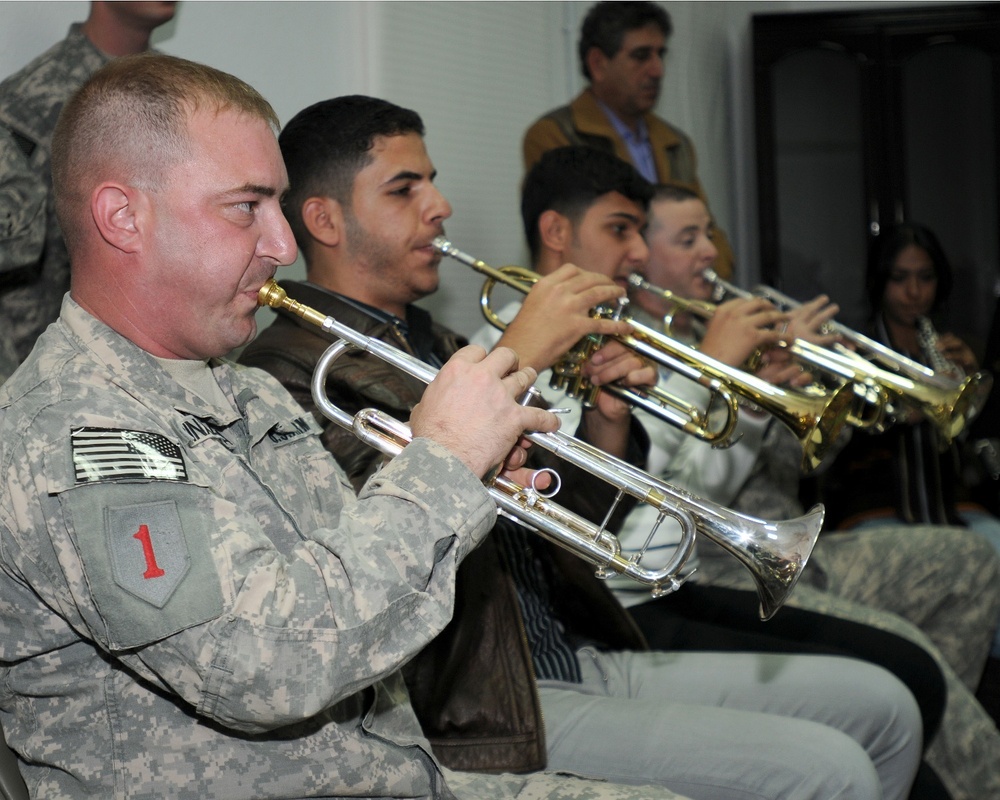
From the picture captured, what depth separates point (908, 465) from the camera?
3.45m

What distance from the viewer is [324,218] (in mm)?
2184

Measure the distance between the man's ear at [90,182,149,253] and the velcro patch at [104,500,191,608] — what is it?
369mm

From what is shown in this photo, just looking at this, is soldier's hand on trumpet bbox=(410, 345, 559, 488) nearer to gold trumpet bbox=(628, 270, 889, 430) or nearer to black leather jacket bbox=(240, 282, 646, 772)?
black leather jacket bbox=(240, 282, 646, 772)

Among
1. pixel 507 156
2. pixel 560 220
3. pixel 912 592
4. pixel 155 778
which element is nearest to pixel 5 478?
pixel 155 778

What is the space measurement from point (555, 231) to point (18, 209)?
137 centimetres

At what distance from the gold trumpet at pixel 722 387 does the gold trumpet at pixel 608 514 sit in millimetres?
529

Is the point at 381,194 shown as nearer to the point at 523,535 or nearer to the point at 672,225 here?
the point at 523,535

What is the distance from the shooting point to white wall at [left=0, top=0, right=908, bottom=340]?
2.60m

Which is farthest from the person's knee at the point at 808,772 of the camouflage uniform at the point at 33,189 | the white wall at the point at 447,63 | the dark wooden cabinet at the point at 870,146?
the dark wooden cabinet at the point at 870,146

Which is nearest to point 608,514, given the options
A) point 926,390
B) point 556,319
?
point 556,319

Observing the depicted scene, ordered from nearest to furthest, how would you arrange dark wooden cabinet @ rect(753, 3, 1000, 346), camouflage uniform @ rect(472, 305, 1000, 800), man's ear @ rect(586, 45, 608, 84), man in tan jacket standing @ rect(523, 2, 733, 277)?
camouflage uniform @ rect(472, 305, 1000, 800) < man in tan jacket standing @ rect(523, 2, 733, 277) < man's ear @ rect(586, 45, 608, 84) < dark wooden cabinet @ rect(753, 3, 1000, 346)

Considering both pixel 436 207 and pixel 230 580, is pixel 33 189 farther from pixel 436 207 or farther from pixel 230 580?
pixel 230 580

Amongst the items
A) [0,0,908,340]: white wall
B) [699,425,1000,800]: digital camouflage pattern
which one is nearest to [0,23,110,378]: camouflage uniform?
[0,0,908,340]: white wall

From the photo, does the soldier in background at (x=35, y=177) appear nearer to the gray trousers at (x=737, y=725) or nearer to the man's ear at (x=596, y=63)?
the gray trousers at (x=737, y=725)
